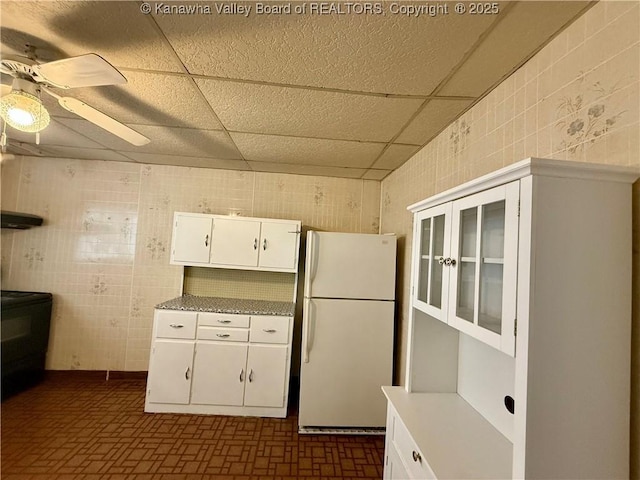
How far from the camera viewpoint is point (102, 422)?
244cm

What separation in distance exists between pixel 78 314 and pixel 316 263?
2.60m

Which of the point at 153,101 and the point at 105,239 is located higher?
the point at 153,101

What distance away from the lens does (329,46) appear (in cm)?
120

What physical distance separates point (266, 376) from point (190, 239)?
4.69 feet

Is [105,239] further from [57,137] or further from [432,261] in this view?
[432,261]

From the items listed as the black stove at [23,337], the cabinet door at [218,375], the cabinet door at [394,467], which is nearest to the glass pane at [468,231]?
the cabinet door at [394,467]

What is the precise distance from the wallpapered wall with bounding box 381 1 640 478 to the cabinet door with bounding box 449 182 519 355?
315 millimetres

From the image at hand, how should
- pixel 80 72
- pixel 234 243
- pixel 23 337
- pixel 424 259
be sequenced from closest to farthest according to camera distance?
pixel 80 72 → pixel 424 259 → pixel 23 337 → pixel 234 243

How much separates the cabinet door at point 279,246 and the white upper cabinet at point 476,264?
160 cm

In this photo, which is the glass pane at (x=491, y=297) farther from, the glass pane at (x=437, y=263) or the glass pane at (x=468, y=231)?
the glass pane at (x=437, y=263)

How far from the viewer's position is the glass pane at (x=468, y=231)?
3.61 feet

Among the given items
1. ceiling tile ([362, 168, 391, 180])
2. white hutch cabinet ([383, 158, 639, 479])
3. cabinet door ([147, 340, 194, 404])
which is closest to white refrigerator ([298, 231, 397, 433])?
ceiling tile ([362, 168, 391, 180])

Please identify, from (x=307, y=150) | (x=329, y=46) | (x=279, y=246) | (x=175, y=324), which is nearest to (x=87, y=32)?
(x=329, y=46)

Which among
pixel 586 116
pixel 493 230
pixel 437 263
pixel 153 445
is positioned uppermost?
pixel 586 116
